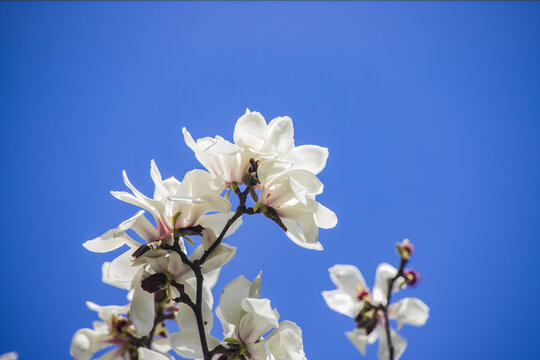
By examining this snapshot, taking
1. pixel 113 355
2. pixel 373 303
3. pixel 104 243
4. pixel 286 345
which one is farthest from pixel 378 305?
pixel 104 243

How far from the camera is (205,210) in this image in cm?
70

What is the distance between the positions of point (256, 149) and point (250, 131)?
3 cm

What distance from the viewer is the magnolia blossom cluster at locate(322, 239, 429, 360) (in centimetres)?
114

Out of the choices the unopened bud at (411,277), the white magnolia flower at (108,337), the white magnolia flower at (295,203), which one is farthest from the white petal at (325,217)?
the unopened bud at (411,277)

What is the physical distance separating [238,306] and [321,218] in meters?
0.21

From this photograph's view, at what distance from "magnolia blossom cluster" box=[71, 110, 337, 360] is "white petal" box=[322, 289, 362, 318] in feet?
2.10

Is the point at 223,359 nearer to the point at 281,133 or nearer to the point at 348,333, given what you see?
the point at 281,133

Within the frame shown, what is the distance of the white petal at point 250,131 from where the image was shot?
0.72m

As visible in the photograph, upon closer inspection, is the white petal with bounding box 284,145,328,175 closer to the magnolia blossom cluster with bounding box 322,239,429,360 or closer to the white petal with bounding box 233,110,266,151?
the white petal with bounding box 233,110,266,151

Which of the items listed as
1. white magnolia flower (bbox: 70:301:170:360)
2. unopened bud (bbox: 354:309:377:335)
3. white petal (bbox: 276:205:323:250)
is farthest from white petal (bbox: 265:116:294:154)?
unopened bud (bbox: 354:309:377:335)

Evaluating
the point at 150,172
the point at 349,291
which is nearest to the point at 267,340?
the point at 150,172

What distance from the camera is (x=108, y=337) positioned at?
3.01ft

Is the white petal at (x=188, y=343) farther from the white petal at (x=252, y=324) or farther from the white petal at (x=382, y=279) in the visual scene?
the white petal at (x=382, y=279)

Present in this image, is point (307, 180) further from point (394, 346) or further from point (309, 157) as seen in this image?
point (394, 346)
